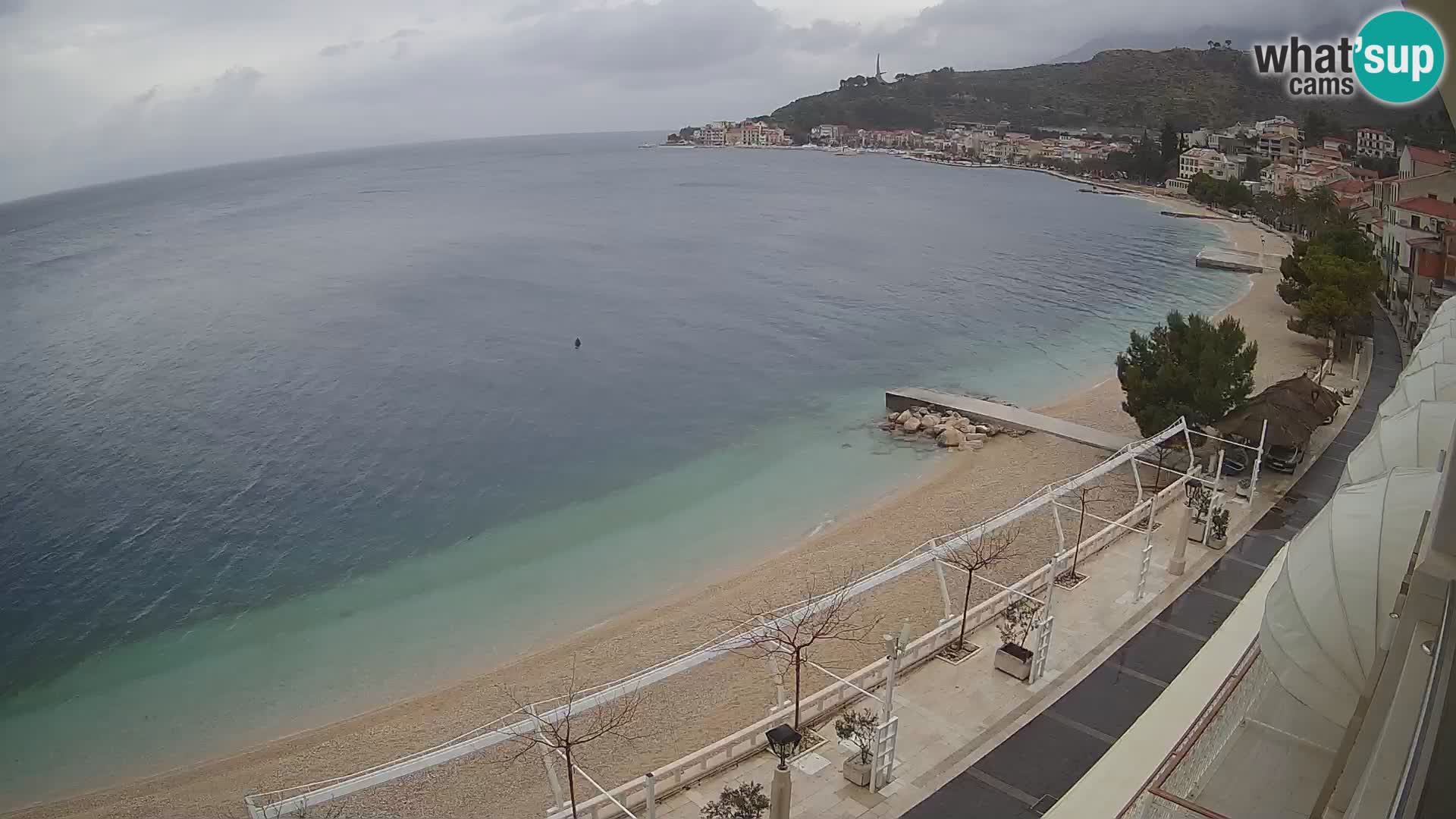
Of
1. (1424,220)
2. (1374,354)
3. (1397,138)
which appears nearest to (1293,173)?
(1397,138)

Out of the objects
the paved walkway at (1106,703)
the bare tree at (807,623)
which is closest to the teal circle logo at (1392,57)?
the paved walkway at (1106,703)

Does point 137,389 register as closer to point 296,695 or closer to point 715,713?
point 296,695

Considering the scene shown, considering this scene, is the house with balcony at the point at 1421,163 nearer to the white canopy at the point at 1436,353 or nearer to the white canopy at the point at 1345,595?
the white canopy at the point at 1436,353

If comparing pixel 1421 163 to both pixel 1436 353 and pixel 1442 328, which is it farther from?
pixel 1436 353

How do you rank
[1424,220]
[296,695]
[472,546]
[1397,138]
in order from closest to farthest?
[296,695]
[472,546]
[1424,220]
[1397,138]

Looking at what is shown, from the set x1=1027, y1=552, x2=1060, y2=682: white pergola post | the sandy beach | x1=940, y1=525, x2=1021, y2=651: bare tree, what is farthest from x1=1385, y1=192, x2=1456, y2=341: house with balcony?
x1=1027, y1=552, x2=1060, y2=682: white pergola post

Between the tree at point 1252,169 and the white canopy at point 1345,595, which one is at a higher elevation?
the tree at point 1252,169

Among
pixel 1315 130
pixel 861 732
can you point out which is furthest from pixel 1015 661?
pixel 1315 130

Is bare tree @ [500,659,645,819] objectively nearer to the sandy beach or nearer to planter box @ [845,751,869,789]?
the sandy beach
